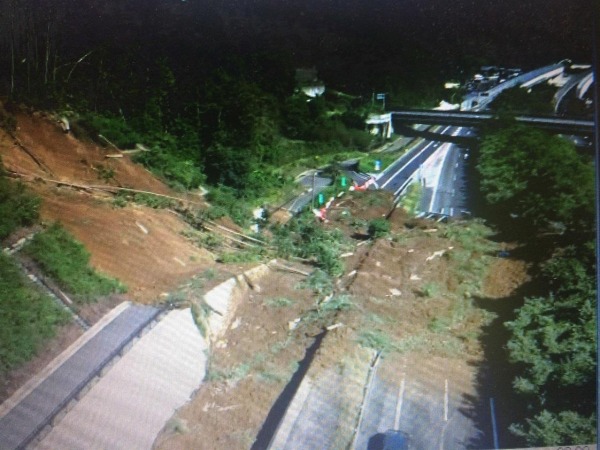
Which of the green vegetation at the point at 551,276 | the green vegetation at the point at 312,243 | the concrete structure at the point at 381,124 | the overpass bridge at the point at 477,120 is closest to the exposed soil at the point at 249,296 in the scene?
the green vegetation at the point at 312,243

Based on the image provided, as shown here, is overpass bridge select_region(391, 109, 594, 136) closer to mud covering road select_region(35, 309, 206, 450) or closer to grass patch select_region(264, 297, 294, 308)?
grass patch select_region(264, 297, 294, 308)

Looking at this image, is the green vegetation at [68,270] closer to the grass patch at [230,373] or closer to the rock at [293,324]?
the grass patch at [230,373]

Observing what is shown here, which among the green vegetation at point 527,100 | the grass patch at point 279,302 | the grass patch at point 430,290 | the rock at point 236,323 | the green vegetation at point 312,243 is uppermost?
Answer: the green vegetation at point 527,100

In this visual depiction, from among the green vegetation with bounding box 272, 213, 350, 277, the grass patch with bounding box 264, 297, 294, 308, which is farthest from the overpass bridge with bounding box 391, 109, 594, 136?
the grass patch with bounding box 264, 297, 294, 308

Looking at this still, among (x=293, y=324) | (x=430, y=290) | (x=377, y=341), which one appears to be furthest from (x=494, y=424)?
(x=293, y=324)

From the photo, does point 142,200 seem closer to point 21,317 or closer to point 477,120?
point 21,317

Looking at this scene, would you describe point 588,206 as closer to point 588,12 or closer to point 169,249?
point 588,12

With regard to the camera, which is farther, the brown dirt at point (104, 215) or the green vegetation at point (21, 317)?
the brown dirt at point (104, 215)
